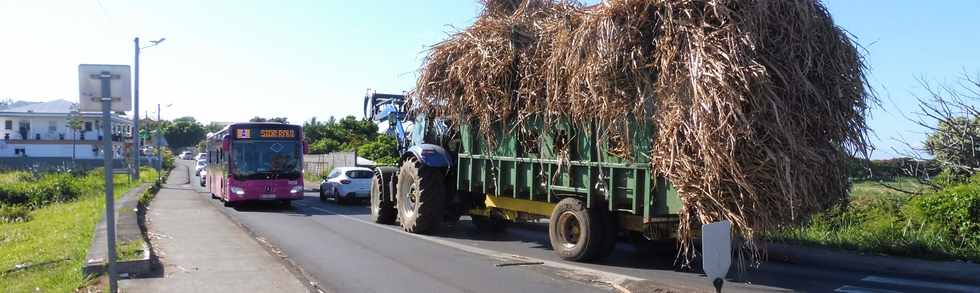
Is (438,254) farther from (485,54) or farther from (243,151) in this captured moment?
(243,151)

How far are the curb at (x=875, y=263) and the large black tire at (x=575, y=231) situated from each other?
9.21 ft

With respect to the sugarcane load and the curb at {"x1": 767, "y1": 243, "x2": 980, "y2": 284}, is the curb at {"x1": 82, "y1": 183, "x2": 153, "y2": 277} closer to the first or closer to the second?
the sugarcane load

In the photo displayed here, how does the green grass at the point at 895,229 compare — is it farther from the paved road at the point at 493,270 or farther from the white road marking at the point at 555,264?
the white road marking at the point at 555,264

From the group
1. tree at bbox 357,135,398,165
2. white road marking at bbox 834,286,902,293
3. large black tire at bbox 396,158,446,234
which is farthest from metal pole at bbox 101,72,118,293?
tree at bbox 357,135,398,165

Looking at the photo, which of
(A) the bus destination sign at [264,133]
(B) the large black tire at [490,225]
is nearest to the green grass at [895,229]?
(B) the large black tire at [490,225]

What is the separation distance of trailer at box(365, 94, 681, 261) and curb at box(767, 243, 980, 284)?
227 cm

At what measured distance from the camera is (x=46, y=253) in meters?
13.0

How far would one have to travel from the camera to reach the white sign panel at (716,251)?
557cm

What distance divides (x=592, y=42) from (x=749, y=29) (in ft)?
6.35

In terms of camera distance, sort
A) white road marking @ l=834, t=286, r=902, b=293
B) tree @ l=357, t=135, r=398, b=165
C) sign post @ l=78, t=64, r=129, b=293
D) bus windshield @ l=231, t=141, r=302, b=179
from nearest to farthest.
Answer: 1. sign post @ l=78, t=64, r=129, b=293
2. white road marking @ l=834, t=286, r=902, b=293
3. bus windshield @ l=231, t=141, r=302, b=179
4. tree @ l=357, t=135, r=398, b=165

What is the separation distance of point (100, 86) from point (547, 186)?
604cm

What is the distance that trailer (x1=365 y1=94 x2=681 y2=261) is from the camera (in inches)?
377

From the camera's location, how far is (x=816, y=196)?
878 centimetres

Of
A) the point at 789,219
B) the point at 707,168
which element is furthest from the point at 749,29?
the point at 789,219
